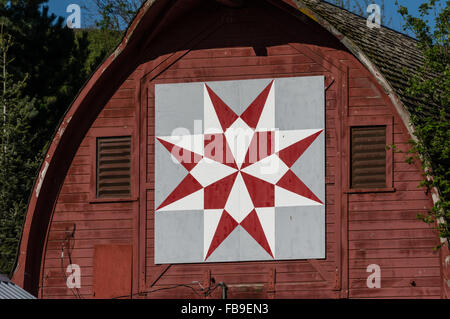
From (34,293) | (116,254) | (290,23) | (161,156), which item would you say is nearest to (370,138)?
(290,23)

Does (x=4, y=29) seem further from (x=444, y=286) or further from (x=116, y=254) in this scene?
(x=444, y=286)

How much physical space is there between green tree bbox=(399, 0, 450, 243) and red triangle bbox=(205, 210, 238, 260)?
3.23 metres

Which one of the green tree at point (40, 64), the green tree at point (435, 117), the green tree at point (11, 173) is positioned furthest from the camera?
the green tree at point (40, 64)

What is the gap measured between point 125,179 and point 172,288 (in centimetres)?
213

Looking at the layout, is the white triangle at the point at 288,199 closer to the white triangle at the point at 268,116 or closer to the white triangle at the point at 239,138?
the white triangle at the point at 239,138

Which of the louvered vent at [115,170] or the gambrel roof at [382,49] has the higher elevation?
the gambrel roof at [382,49]

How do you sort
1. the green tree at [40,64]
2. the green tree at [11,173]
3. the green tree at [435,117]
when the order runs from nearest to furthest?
1. the green tree at [435,117]
2. the green tree at [11,173]
3. the green tree at [40,64]

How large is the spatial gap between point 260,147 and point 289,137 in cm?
53

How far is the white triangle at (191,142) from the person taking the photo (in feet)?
63.4

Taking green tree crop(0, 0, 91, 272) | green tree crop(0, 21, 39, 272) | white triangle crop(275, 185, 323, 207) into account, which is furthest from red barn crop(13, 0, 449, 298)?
green tree crop(0, 0, 91, 272)

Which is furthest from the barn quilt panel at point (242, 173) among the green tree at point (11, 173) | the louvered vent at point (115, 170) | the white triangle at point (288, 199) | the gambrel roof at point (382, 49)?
the green tree at point (11, 173)

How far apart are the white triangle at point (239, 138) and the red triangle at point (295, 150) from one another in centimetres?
62

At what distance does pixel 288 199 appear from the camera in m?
18.9

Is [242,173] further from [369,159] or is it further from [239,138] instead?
[369,159]
